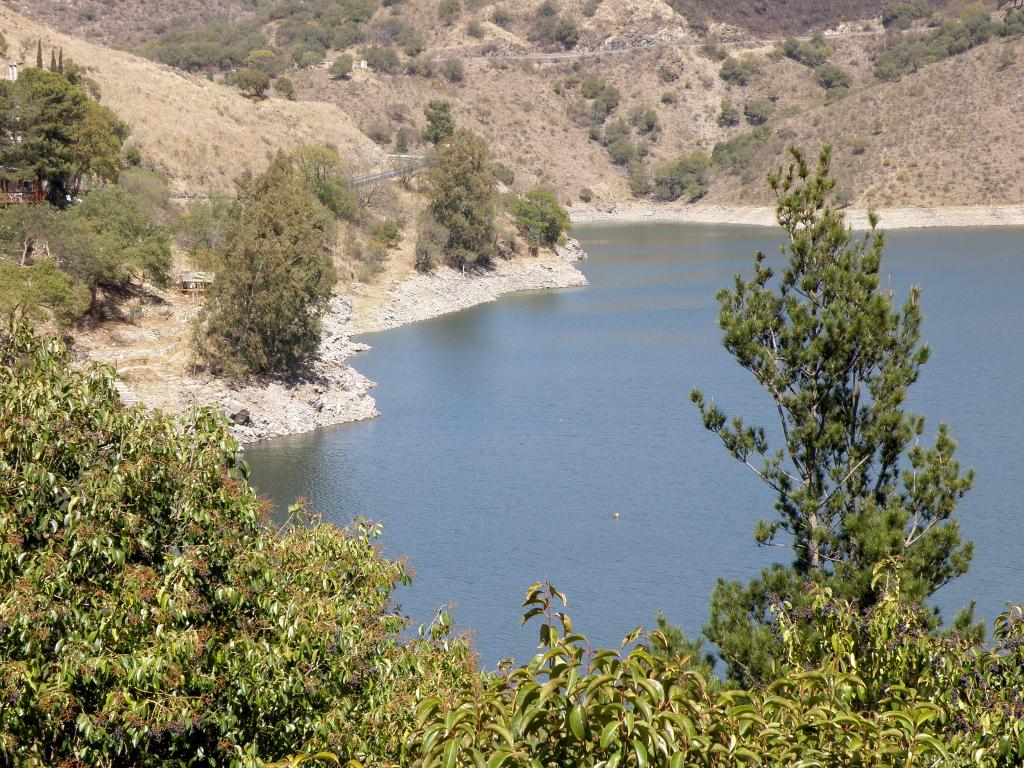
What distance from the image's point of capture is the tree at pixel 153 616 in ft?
26.0

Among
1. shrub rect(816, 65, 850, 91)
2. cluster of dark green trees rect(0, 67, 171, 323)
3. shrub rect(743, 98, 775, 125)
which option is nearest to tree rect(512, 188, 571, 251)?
cluster of dark green trees rect(0, 67, 171, 323)

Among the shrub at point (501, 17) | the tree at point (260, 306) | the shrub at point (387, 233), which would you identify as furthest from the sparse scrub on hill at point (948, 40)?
the tree at point (260, 306)

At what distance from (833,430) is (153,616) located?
1082 cm

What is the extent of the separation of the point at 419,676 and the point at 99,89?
75.6 m

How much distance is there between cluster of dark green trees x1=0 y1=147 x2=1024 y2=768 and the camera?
5926mm

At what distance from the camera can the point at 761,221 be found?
402 feet

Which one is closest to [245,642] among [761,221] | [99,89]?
[99,89]

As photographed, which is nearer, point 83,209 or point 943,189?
point 83,209

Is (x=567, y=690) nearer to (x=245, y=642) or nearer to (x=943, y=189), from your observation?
(x=245, y=642)

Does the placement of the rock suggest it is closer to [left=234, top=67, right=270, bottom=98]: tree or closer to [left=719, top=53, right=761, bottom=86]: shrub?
[left=234, top=67, right=270, bottom=98]: tree

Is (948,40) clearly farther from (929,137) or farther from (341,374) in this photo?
(341,374)

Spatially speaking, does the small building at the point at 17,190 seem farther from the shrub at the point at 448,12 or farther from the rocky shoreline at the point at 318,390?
the shrub at the point at 448,12

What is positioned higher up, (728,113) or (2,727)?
(728,113)

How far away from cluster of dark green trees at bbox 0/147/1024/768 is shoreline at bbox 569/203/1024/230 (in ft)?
298
